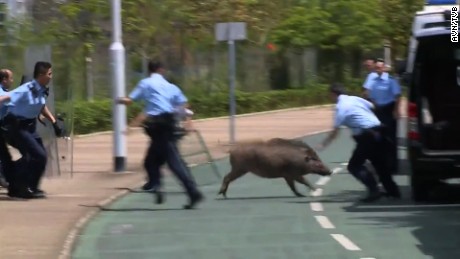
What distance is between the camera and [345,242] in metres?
11.3

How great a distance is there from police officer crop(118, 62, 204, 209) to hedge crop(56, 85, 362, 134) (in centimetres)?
933

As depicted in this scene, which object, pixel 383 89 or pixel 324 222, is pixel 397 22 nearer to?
pixel 383 89

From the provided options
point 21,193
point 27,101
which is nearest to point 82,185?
point 21,193

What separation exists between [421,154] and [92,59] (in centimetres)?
1978

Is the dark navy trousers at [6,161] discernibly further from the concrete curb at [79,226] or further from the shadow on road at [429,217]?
the shadow on road at [429,217]

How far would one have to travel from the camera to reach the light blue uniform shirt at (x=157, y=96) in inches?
549

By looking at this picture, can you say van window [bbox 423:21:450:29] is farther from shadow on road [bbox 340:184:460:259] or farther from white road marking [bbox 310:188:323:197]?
white road marking [bbox 310:188:323:197]

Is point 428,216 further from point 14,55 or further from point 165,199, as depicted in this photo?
point 14,55

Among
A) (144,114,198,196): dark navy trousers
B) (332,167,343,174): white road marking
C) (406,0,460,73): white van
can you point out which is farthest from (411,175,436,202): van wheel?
(332,167,343,174): white road marking

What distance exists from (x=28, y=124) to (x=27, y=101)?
340mm

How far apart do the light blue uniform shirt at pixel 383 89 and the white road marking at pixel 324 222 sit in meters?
4.31

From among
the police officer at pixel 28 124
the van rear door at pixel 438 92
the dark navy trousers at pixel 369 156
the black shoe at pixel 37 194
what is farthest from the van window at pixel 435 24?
the black shoe at pixel 37 194

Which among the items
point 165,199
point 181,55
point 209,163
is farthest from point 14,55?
point 181,55

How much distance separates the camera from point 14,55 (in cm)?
1973
